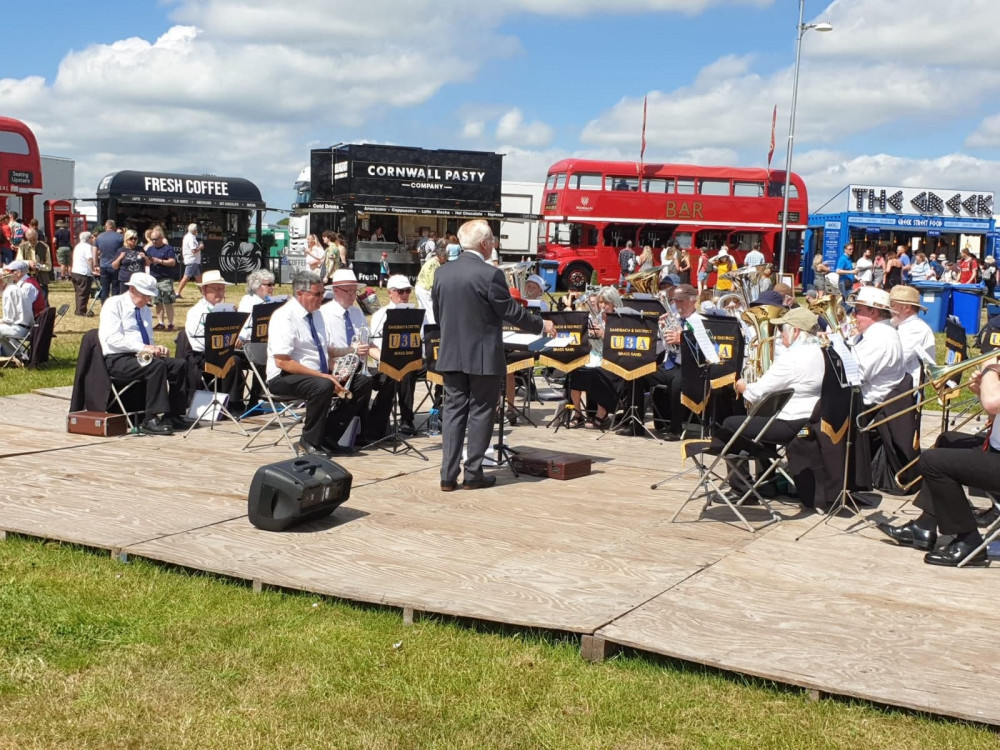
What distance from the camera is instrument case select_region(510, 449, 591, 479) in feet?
26.3

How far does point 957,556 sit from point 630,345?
408 centimetres

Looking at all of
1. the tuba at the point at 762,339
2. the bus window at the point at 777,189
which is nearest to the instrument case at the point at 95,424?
the tuba at the point at 762,339

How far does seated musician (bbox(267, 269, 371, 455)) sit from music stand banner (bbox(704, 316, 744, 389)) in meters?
2.92

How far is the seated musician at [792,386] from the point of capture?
6.86 metres

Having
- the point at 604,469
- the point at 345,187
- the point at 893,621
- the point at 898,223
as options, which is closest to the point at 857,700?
the point at 893,621

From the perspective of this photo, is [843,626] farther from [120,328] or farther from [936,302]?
[936,302]

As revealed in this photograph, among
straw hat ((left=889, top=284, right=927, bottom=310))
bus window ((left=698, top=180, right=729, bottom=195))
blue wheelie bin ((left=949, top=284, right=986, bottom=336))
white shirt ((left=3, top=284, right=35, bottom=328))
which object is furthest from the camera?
bus window ((left=698, top=180, right=729, bottom=195))

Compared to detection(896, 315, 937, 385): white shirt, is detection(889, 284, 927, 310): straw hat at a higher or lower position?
higher

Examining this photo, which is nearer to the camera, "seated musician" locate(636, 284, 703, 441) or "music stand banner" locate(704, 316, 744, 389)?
"music stand banner" locate(704, 316, 744, 389)

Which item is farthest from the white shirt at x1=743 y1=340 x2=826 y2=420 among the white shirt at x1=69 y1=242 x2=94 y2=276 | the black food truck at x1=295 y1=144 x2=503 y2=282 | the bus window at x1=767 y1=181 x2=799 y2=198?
the bus window at x1=767 y1=181 x2=799 y2=198

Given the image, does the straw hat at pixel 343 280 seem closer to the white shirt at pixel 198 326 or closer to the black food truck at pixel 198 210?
the white shirt at pixel 198 326

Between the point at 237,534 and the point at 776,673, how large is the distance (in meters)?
3.19

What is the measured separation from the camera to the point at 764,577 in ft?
18.6

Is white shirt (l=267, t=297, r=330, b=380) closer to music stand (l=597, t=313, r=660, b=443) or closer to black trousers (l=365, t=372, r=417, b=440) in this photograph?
black trousers (l=365, t=372, r=417, b=440)
